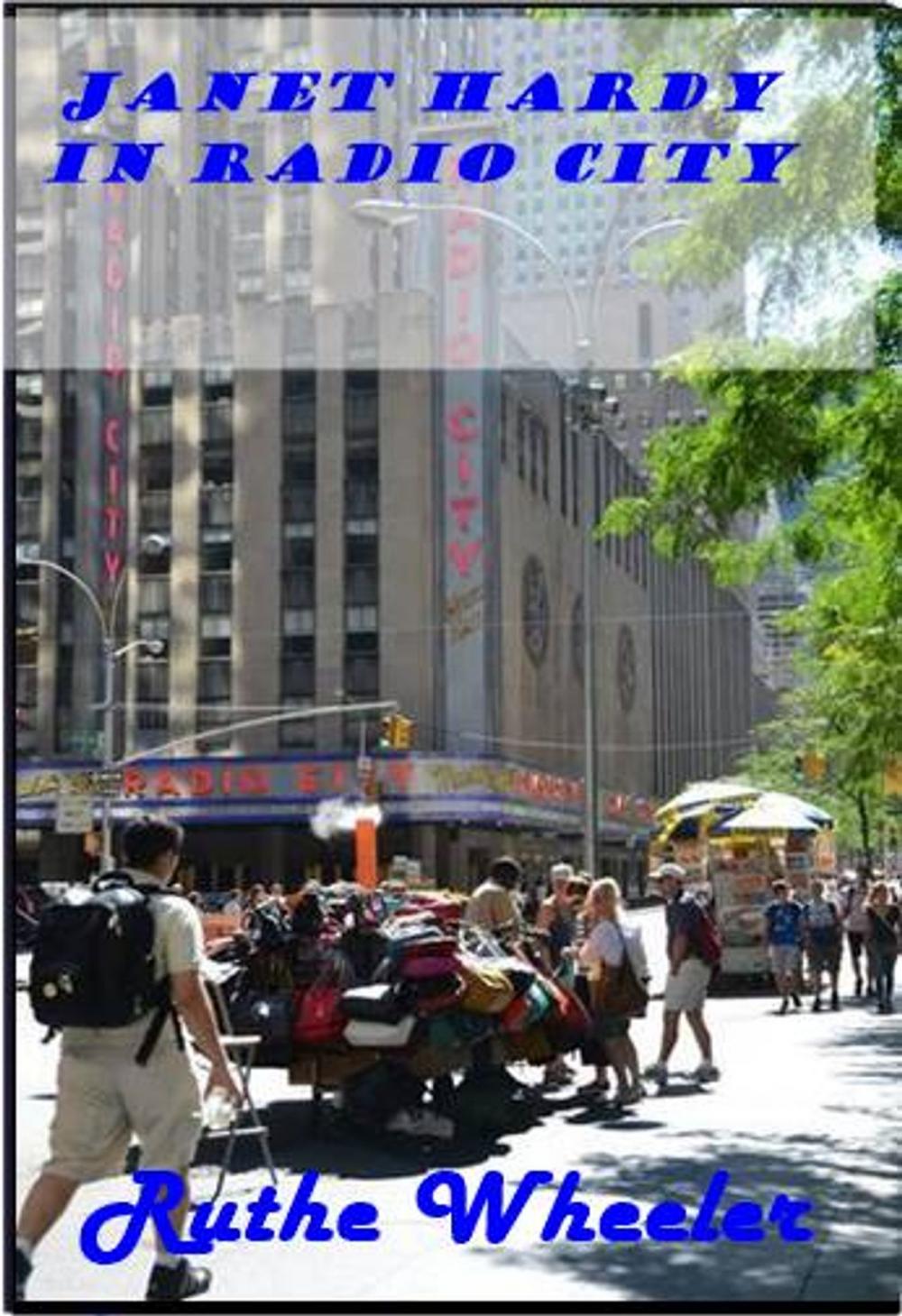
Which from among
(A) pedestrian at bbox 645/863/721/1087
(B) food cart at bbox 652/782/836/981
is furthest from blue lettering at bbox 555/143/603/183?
(B) food cart at bbox 652/782/836/981

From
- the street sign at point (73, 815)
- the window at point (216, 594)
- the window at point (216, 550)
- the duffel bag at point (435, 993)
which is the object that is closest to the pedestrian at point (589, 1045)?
the duffel bag at point (435, 993)

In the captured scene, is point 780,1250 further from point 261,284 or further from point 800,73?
point 261,284

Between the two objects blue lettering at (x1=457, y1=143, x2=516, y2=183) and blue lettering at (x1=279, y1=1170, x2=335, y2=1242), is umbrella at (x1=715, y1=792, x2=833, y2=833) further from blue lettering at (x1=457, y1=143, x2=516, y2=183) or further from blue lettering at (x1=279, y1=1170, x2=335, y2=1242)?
blue lettering at (x1=457, y1=143, x2=516, y2=183)

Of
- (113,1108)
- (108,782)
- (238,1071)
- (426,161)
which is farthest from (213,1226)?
(108,782)

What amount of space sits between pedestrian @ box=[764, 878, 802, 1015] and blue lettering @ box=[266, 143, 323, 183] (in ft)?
50.8

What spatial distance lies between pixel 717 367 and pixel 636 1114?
4.89m

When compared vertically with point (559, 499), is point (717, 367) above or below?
below

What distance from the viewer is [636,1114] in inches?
463

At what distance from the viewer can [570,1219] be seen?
25.3ft

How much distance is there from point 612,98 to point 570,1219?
15.0 ft

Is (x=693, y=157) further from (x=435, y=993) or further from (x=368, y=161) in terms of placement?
(x=435, y=993)

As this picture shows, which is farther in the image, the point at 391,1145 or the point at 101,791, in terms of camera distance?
the point at 101,791

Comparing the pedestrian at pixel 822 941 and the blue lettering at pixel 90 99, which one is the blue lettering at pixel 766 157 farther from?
the pedestrian at pixel 822 941

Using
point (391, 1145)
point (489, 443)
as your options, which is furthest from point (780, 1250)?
point (489, 443)
